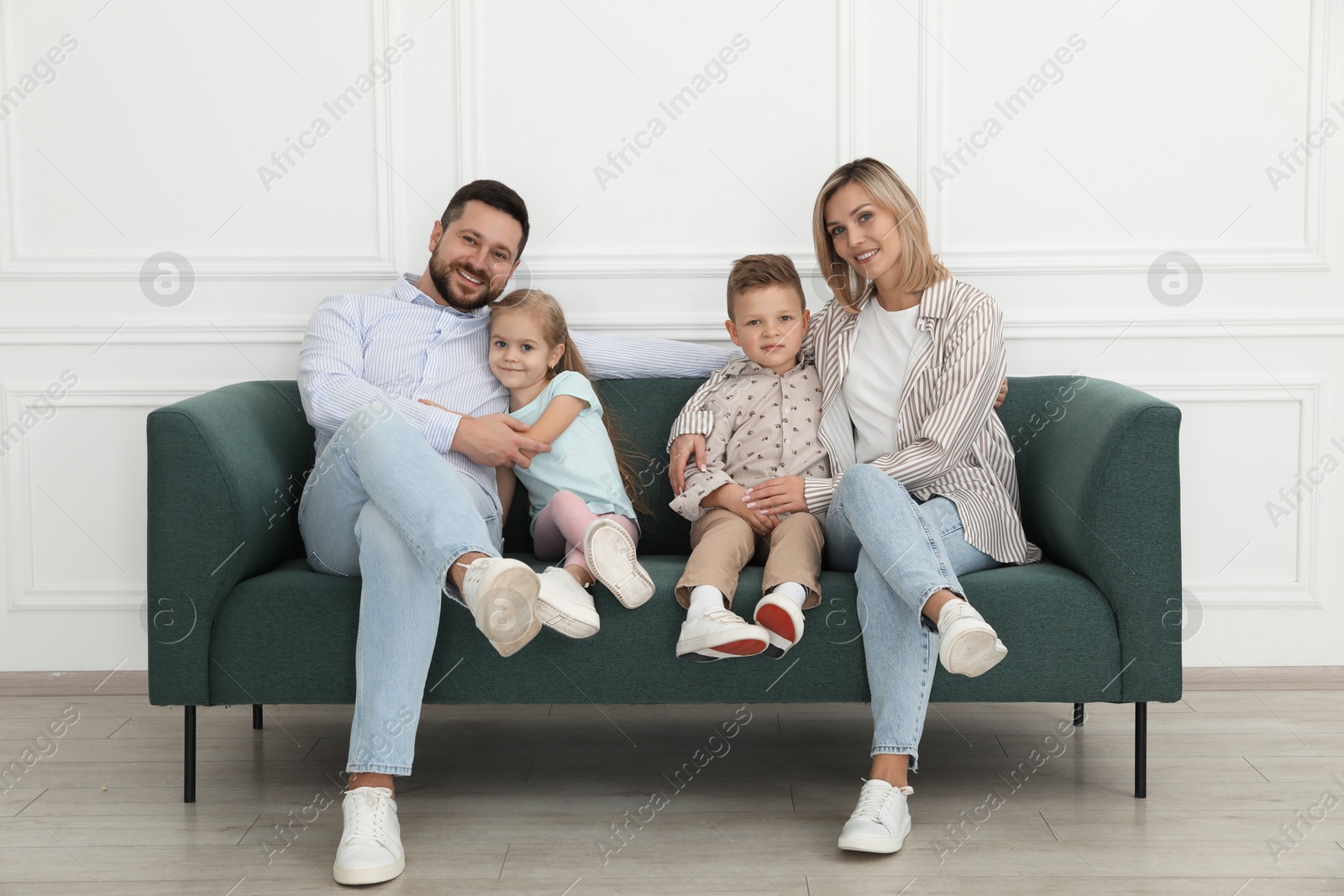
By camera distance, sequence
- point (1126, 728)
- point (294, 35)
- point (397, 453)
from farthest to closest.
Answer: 1. point (294, 35)
2. point (1126, 728)
3. point (397, 453)

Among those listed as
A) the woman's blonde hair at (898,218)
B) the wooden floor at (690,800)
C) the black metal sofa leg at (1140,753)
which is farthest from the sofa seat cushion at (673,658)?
the woman's blonde hair at (898,218)

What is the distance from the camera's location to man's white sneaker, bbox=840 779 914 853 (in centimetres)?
160

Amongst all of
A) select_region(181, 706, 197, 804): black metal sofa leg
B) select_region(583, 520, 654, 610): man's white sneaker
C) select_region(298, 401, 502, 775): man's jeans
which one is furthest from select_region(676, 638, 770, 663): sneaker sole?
select_region(181, 706, 197, 804): black metal sofa leg

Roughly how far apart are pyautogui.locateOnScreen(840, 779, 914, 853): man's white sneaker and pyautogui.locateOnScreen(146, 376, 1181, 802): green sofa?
0.56 ft

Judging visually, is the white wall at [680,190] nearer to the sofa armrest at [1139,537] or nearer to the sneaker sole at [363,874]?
the sofa armrest at [1139,537]

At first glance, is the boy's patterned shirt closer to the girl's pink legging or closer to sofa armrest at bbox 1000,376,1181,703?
the girl's pink legging

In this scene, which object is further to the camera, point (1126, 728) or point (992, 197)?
point (992, 197)

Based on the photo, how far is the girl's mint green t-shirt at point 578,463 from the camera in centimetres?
204

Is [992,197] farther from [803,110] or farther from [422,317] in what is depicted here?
[422,317]

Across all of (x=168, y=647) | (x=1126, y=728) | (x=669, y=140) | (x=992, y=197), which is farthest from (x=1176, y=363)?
(x=168, y=647)

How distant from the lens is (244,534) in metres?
1.82

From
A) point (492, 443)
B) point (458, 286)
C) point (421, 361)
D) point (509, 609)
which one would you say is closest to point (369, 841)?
point (509, 609)

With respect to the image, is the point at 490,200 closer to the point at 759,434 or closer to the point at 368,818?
the point at 759,434

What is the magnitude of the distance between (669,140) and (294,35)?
3.00 feet
